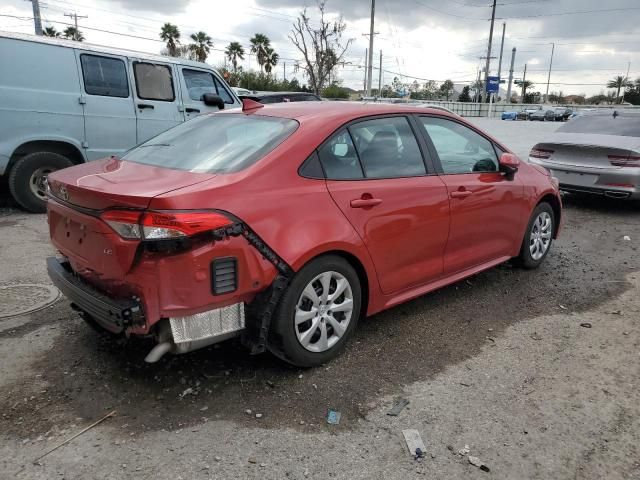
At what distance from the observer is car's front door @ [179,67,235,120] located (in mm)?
8172

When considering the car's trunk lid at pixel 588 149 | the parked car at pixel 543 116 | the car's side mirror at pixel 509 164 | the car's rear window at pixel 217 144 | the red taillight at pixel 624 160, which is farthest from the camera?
the parked car at pixel 543 116

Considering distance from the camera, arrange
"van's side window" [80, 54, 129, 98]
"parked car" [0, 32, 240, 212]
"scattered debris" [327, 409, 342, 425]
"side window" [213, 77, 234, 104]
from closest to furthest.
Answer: "scattered debris" [327, 409, 342, 425]
"parked car" [0, 32, 240, 212]
"van's side window" [80, 54, 129, 98]
"side window" [213, 77, 234, 104]

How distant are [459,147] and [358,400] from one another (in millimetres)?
2285

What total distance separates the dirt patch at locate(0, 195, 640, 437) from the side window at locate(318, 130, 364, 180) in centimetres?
118

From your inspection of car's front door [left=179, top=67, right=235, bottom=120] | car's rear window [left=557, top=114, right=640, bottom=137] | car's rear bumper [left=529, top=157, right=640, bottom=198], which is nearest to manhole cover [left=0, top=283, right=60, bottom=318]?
car's front door [left=179, top=67, right=235, bottom=120]

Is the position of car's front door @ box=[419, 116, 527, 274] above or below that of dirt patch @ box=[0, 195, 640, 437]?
above

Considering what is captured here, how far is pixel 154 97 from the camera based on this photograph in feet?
25.7

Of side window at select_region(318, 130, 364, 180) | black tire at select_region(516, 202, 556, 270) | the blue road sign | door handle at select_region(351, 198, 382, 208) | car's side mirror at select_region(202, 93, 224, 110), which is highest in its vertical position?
the blue road sign

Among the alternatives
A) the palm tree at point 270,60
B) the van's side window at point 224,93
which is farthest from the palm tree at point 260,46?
the van's side window at point 224,93

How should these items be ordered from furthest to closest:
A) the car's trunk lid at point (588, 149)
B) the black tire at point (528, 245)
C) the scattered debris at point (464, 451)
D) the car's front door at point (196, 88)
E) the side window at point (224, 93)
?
A: the side window at point (224, 93)
the car's front door at point (196, 88)
the car's trunk lid at point (588, 149)
the black tire at point (528, 245)
the scattered debris at point (464, 451)

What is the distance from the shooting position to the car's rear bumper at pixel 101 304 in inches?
104

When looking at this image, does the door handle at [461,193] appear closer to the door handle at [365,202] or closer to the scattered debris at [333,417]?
the door handle at [365,202]

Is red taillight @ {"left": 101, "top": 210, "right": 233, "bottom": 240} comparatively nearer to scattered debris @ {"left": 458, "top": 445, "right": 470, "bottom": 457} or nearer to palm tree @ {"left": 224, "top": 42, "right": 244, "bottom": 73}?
scattered debris @ {"left": 458, "top": 445, "right": 470, "bottom": 457}

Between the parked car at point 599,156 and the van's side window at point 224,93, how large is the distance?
5.11 m
